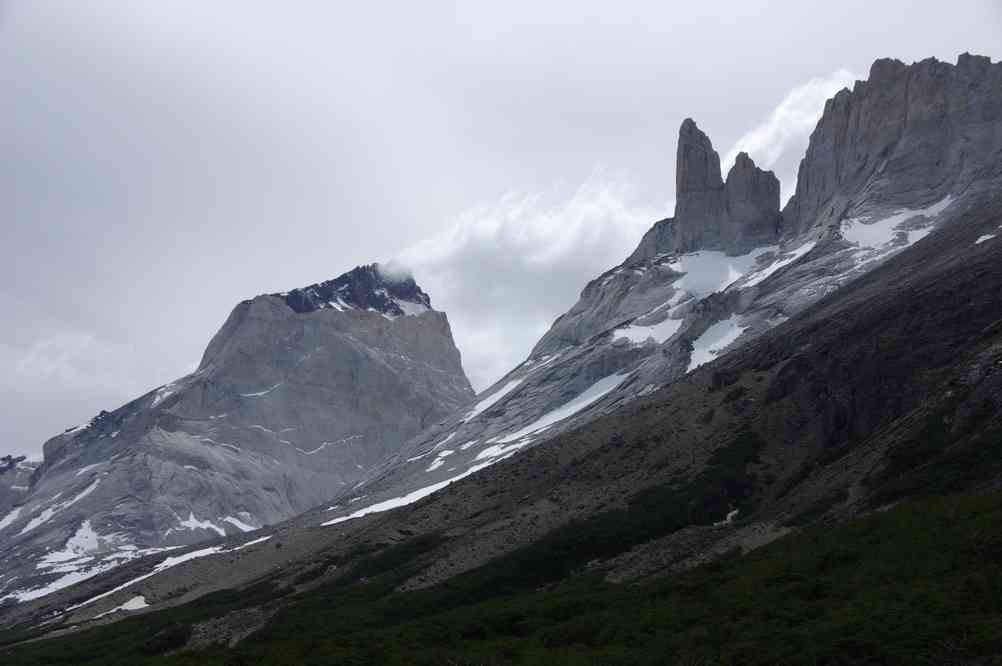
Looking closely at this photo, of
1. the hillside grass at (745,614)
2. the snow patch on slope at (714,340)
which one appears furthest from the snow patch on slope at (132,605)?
the snow patch on slope at (714,340)

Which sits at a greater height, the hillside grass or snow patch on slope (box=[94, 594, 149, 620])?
snow patch on slope (box=[94, 594, 149, 620])

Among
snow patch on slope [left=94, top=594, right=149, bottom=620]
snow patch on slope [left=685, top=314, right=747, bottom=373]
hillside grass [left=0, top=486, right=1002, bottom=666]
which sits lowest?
hillside grass [left=0, top=486, right=1002, bottom=666]

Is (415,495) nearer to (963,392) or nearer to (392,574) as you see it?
(392,574)

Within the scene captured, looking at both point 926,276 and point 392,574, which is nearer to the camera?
point 392,574

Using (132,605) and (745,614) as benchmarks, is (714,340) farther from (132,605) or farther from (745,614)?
(745,614)

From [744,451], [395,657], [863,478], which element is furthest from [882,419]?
[395,657]

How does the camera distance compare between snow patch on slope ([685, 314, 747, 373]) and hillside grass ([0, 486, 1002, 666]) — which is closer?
hillside grass ([0, 486, 1002, 666])

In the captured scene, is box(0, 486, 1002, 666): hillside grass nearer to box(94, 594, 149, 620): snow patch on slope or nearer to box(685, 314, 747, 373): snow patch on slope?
box(94, 594, 149, 620): snow patch on slope

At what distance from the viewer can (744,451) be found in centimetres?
8144

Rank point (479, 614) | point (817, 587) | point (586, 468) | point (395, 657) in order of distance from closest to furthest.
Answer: point (817, 587), point (395, 657), point (479, 614), point (586, 468)

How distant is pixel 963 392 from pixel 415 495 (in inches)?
4150

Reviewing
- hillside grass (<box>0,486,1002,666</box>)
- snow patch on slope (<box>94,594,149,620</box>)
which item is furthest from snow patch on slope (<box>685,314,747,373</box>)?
hillside grass (<box>0,486,1002,666</box>)

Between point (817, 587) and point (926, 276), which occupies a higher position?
point (926, 276)

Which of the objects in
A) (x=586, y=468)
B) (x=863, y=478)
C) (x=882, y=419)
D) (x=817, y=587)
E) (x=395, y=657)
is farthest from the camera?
(x=586, y=468)
